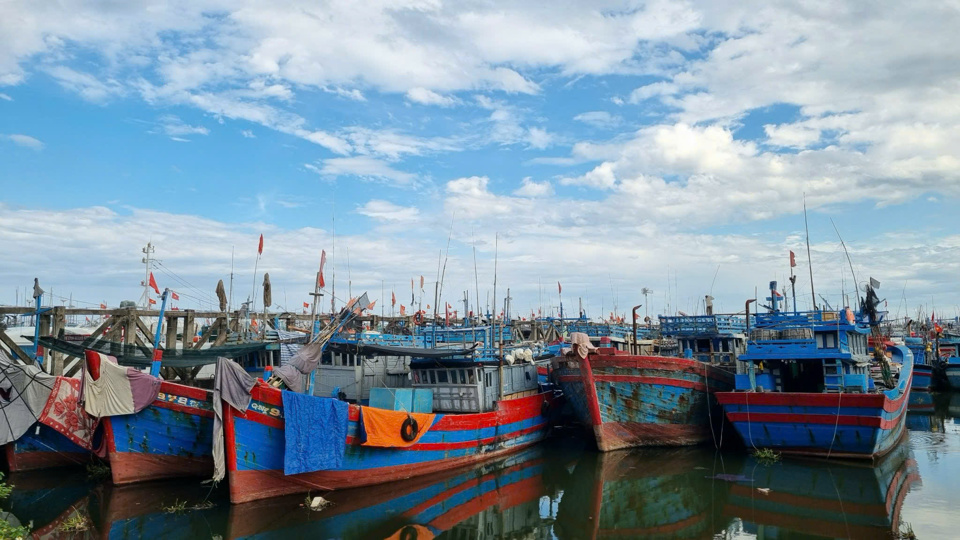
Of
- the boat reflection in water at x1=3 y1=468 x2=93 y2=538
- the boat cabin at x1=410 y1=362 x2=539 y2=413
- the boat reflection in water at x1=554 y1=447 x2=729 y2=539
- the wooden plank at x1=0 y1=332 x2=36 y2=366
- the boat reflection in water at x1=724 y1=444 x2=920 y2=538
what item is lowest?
the boat reflection in water at x1=554 y1=447 x2=729 y2=539

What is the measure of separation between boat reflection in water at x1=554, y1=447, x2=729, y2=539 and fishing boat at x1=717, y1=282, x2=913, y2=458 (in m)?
2.12

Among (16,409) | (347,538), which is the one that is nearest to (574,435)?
(347,538)

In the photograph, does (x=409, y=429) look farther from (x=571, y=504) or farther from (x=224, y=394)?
(x=224, y=394)

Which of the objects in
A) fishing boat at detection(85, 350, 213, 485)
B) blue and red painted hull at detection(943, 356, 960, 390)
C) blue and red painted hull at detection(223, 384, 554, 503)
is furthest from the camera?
blue and red painted hull at detection(943, 356, 960, 390)

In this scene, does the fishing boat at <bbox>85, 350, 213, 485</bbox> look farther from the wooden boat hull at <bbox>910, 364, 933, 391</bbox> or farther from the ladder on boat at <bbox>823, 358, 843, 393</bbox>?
the wooden boat hull at <bbox>910, 364, 933, 391</bbox>

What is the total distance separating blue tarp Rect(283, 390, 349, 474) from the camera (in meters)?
15.0

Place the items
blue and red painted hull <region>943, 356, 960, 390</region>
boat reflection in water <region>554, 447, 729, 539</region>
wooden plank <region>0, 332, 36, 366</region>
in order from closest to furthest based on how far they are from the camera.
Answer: boat reflection in water <region>554, 447, 729, 539</region>, wooden plank <region>0, 332, 36, 366</region>, blue and red painted hull <region>943, 356, 960, 390</region>

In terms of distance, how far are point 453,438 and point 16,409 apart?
12669 mm

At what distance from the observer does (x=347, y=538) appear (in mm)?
13211

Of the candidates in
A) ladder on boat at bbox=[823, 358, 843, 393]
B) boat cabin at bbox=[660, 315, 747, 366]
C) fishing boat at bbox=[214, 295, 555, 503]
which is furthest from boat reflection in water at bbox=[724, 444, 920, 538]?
fishing boat at bbox=[214, 295, 555, 503]

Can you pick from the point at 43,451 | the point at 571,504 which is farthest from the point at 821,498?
the point at 43,451

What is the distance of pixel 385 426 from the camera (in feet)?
55.0

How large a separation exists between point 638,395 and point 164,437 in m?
15.1

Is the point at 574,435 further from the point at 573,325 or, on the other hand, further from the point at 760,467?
the point at 573,325
